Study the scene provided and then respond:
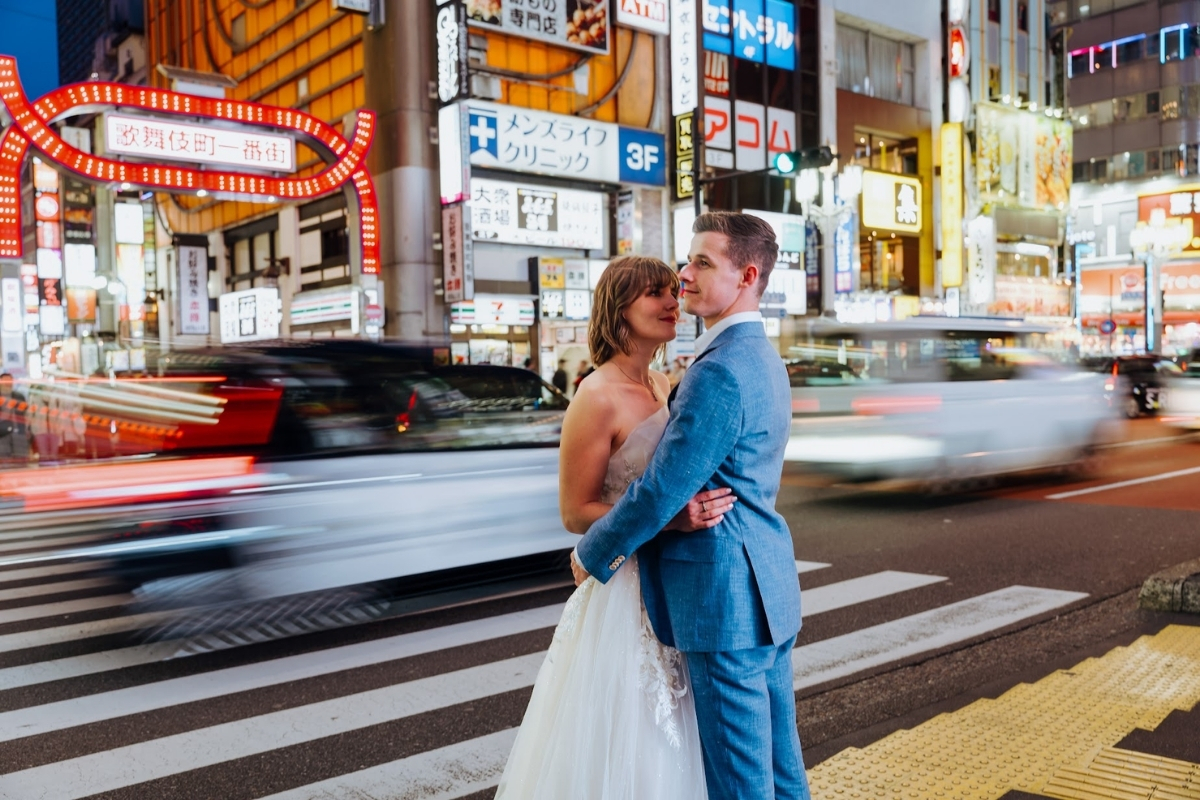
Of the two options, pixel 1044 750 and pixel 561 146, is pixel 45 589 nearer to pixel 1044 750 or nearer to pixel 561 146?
pixel 1044 750

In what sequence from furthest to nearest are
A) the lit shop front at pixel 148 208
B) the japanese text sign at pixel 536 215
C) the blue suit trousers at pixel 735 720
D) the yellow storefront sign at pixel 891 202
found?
the yellow storefront sign at pixel 891 202 < the japanese text sign at pixel 536 215 < the lit shop front at pixel 148 208 < the blue suit trousers at pixel 735 720

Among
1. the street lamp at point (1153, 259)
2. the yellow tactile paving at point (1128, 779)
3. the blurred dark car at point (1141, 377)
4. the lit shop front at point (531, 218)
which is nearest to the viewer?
the yellow tactile paving at point (1128, 779)

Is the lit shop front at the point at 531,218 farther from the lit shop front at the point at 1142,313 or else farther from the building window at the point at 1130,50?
the building window at the point at 1130,50

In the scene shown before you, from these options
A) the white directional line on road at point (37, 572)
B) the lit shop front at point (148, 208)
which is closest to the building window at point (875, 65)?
the lit shop front at point (148, 208)

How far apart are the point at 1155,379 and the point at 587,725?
2628cm

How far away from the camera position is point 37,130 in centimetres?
1706

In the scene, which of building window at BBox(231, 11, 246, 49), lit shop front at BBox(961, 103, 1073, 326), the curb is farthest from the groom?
lit shop front at BBox(961, 103, 1073, 326)

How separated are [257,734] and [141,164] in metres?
16.0

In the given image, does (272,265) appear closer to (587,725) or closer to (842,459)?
(842,459)

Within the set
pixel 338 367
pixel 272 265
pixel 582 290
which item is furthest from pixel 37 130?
pixel 338 367

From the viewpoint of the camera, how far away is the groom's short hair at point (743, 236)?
2.31 m

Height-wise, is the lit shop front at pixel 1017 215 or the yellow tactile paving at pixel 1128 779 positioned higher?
the lit shop front at pixel 1017 215

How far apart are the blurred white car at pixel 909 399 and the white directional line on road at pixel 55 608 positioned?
703 centimetres

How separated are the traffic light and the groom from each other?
15401 mm
